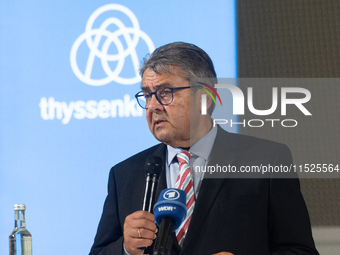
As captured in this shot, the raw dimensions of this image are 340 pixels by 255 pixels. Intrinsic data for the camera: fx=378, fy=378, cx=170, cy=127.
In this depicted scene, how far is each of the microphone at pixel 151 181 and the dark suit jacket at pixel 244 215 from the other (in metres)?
0.37

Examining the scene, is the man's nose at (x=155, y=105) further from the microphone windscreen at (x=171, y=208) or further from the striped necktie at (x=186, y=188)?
the microphone windscreen at (x=171, y=208)

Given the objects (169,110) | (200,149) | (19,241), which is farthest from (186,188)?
(19,241)

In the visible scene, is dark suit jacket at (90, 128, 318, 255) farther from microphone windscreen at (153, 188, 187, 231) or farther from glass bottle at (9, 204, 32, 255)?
microphone windscreen at (153, 188, 187, 231)

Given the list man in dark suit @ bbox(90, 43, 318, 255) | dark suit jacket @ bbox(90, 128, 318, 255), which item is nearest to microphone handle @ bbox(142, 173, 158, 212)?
man in dark suit @ bbox(90, 43, 318, 255)

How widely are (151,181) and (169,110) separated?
1.72ft

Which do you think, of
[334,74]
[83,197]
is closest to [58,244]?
[83,197]

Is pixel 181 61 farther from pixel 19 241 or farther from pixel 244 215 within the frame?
pixel 19 241

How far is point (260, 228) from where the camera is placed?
1.66 meters

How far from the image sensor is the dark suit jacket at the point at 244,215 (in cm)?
160

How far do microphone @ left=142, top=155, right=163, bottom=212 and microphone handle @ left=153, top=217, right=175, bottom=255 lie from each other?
11cm

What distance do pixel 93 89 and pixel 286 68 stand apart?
4.73 feet

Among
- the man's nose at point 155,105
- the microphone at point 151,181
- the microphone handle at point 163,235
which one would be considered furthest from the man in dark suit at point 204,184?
the microphone handle at point 163,235

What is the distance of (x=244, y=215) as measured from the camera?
166 cm

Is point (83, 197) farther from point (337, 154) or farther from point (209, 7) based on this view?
point (337, 154)
